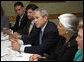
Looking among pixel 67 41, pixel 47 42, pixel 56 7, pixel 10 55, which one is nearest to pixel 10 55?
pixel 10 55

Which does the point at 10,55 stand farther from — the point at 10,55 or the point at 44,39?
the point at 44,39

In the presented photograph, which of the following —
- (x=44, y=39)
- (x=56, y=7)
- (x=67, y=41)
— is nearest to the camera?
(x=67, y=41)

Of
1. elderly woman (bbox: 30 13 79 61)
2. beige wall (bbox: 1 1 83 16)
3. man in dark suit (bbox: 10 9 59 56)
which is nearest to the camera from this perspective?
elderly woman (bbox: 30 13 79 61)

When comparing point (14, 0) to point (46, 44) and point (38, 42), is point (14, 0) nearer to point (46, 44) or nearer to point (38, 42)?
point (38, 42)

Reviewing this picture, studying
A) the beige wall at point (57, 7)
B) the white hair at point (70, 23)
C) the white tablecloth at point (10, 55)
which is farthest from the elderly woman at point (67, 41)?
the beige wall at point (57, 7)

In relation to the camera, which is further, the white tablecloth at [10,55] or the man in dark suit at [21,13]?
the man in dark suit at [21,13]

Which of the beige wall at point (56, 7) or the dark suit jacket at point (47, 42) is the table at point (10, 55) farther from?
the beige wall at point (56, 7)

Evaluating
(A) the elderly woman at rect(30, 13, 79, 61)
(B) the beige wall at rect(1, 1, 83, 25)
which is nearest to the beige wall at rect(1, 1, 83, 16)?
(B) the beige wall at rect(1, 1, 83, 25)

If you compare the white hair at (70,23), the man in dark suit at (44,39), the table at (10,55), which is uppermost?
the white hair at (70,23)

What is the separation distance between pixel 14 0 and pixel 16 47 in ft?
11.2

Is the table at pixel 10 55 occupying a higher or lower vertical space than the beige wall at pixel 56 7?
lower

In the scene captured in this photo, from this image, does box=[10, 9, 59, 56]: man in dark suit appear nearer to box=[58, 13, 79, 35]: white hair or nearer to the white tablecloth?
the white tablecloth

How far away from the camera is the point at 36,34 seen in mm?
3297

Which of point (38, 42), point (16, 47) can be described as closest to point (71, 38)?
point (16, 47)
